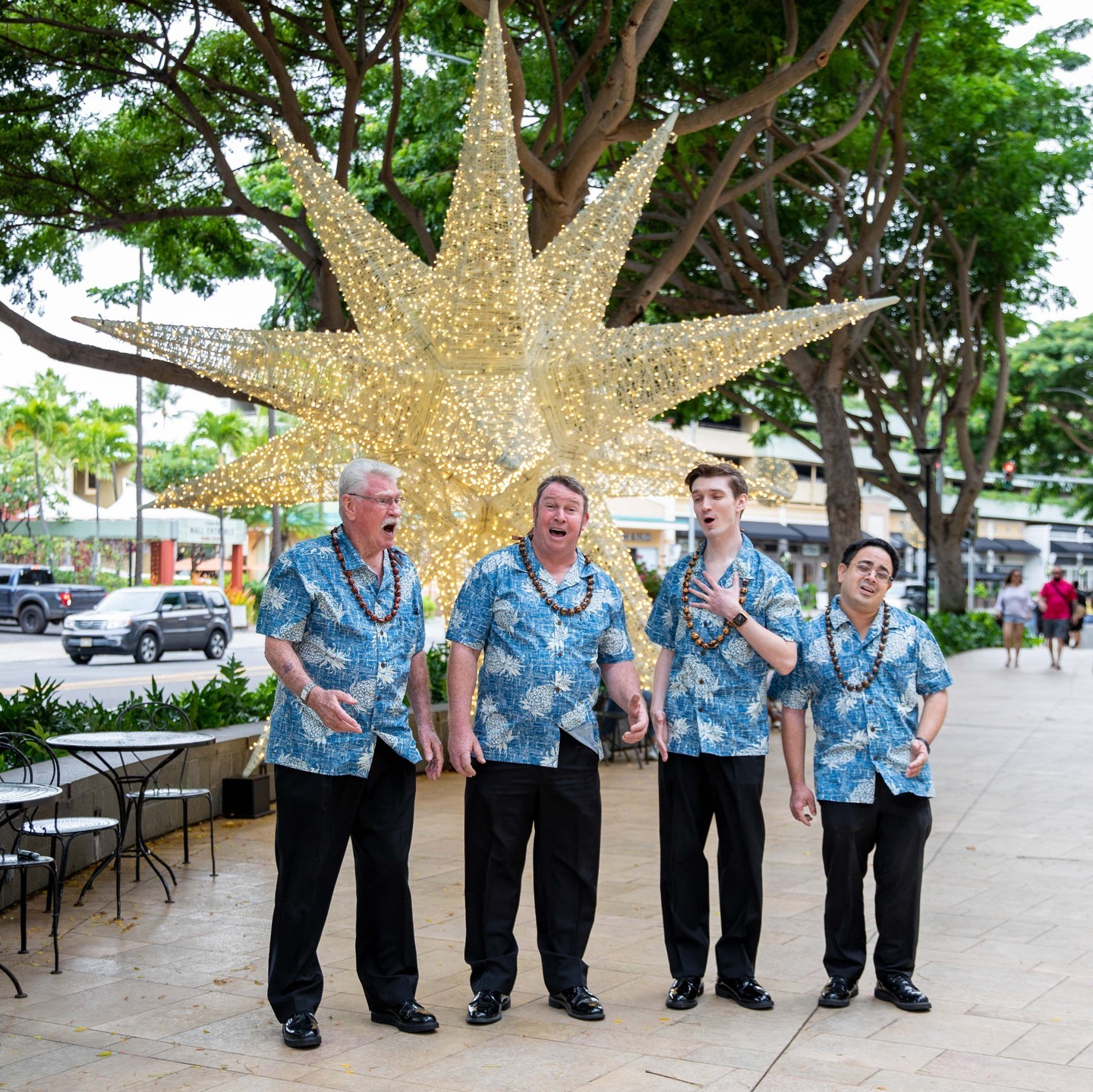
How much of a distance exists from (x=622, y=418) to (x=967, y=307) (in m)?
13.2

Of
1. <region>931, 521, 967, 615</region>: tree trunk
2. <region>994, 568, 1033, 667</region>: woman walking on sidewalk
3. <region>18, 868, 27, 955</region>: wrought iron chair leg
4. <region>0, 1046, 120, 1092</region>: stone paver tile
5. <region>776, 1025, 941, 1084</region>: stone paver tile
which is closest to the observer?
<region>0, 1046, 120, 1092</region>: stone paver tile

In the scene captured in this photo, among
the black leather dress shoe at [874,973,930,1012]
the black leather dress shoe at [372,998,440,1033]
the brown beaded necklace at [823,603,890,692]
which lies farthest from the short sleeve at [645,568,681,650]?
the black leather dress shoe at [372,998,440,1033]

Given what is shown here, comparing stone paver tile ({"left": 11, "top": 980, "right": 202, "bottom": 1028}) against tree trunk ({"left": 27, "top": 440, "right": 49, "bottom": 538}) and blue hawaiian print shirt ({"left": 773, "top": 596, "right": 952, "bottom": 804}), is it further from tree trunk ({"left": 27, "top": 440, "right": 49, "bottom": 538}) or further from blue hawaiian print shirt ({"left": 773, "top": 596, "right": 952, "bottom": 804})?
tree trunk ({"left": 27, "top": 440, "right": 49, "bottom": 538})

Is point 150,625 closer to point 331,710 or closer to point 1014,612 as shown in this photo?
point 1014,612

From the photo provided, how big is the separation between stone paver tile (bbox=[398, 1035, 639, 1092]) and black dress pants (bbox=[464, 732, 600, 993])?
1.12 ft

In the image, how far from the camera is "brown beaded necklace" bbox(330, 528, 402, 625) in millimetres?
4523

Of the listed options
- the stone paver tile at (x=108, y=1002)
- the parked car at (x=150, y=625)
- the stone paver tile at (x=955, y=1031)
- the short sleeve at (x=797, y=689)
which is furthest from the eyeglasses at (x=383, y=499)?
the parked car at (x=150, y=625)

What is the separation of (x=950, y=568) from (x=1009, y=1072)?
891 inches

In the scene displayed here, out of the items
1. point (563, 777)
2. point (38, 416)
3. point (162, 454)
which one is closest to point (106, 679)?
point (563, 777)

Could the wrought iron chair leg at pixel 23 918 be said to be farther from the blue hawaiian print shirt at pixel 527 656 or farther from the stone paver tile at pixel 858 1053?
the stone paver tile at pixel 858 1053

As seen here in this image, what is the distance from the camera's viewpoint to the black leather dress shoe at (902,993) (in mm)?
4773

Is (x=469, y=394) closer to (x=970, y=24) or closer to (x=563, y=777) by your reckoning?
(x=563, y=777)

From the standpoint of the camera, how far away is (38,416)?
4266cm

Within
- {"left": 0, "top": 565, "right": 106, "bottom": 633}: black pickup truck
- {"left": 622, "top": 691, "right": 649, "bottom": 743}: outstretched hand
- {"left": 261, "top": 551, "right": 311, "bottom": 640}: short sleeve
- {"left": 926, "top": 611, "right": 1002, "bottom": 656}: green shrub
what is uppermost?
{"left": 261, "top": 551, "right": 311, "bottom": 640}: short sleeve
